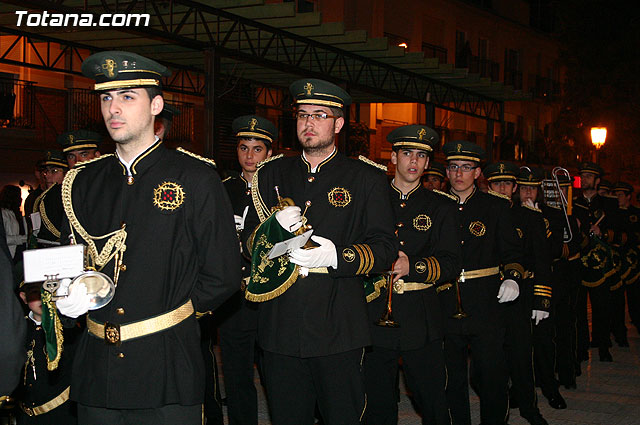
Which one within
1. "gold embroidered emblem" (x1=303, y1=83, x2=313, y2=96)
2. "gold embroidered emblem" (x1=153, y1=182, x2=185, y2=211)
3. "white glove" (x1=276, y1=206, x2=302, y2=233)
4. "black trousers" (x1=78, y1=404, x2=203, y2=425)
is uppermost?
"gold embroidered emblem" (x1=303, y1=83, x2=313, y2=96)

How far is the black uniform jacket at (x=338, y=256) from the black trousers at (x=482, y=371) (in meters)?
2.19

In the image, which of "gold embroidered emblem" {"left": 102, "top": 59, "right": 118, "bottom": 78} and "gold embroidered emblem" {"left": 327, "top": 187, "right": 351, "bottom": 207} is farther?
"gold embroidered emblem" {"left": 327, "top": 187, "right": 351, "bottom": 207}

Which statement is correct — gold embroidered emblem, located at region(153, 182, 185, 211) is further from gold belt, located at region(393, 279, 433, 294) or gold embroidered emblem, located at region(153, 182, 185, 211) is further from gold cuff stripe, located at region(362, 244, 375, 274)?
gold belt, located at region(393, 279, 433, 294)

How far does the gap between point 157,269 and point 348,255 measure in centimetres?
123

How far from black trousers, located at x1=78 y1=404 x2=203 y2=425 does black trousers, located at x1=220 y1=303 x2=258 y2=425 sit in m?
2.68

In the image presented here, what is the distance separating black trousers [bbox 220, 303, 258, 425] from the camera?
6.42m

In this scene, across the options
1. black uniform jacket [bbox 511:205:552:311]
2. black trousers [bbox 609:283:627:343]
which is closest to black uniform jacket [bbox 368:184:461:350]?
black uniform jacket [bbox 511:205:552:311]

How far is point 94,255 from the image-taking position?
382 centimetres

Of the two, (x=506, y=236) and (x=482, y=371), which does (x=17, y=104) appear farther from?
(x=482, y=371)

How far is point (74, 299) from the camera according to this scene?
11.7ft

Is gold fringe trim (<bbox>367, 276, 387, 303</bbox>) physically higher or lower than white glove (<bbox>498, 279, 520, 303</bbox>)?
higher

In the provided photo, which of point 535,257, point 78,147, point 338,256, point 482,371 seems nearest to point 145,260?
point 338,256

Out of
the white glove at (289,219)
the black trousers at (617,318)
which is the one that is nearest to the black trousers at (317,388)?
the white glove at (289,219)

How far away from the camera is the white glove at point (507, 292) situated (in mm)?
7250
